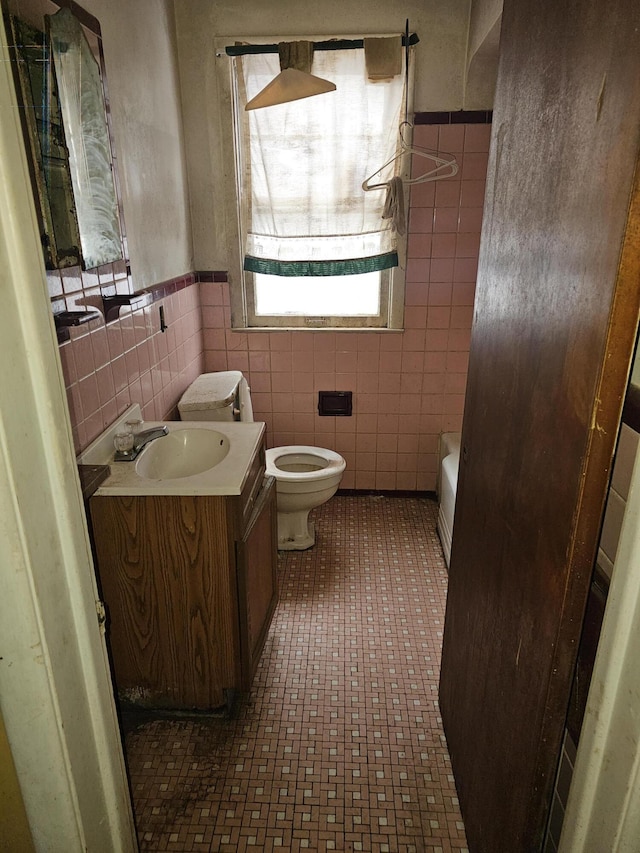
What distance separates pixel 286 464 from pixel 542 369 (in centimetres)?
223

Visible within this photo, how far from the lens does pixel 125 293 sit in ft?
6.86

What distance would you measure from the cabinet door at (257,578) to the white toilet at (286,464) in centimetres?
53

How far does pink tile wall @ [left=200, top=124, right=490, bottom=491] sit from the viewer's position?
3.03 m

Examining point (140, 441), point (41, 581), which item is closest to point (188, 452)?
point (140, 441)

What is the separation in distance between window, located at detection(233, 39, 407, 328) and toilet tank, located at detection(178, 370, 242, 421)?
633mm

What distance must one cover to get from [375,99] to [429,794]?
2.97m

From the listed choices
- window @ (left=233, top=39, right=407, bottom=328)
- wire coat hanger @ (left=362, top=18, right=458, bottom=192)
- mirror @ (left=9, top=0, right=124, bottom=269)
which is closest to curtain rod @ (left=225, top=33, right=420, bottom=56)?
window @ (left=233, top=39, right=407, bottom=328)

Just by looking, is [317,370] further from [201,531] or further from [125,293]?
[201,531]

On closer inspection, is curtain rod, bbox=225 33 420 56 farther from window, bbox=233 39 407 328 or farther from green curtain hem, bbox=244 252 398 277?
green curtain hem, bbox=244 252 398 277

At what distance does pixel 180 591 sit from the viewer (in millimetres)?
1751

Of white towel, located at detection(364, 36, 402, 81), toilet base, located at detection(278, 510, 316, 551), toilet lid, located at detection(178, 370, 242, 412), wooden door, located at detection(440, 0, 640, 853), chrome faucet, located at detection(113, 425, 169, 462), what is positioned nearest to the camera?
wooden door, located at detection(440, 0, 640, 853)

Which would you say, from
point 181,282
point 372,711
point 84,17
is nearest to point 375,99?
point 181,282

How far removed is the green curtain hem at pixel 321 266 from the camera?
308cm

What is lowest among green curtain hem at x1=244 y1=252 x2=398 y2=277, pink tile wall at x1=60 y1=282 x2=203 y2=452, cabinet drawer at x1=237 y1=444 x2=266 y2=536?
cabinet drawer at x1=237 y1=444 x2=266 y2=536
